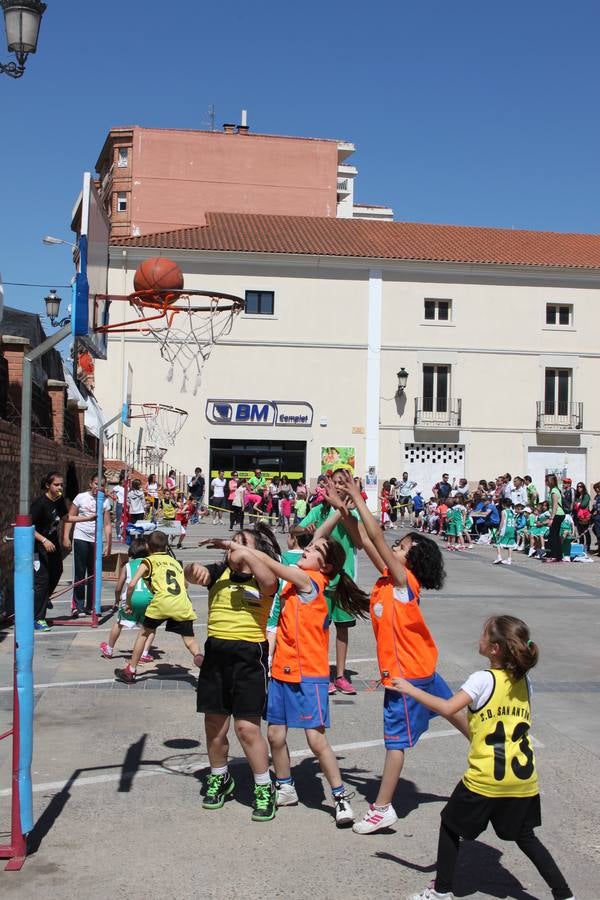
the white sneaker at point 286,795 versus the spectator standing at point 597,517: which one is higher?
the spectator standing at point 597,517

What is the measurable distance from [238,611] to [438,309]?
126ft

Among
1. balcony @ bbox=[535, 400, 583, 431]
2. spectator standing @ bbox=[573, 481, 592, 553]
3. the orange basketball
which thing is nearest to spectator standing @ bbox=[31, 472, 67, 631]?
the orange basketball

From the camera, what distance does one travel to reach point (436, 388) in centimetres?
4278

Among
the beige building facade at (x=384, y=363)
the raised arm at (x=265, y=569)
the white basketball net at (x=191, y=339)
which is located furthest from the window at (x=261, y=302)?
the raised arm at (x=265, y=569)

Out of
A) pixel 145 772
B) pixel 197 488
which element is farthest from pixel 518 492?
pixel 145 772

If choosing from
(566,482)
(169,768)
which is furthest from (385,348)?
(169,768)

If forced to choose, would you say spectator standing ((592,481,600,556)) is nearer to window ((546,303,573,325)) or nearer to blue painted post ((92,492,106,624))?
blue painted post ((92,492,106,624))

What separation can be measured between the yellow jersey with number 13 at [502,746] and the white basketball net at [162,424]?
35644 millimetres

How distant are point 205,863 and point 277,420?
3634 cm

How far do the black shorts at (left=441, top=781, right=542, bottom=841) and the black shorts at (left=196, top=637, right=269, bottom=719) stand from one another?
60.4 inches

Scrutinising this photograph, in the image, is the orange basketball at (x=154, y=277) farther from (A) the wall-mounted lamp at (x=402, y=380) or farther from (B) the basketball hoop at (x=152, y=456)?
(A) the wall-mounted lamp at (x=402, y=380)

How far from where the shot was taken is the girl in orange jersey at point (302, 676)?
228 inches

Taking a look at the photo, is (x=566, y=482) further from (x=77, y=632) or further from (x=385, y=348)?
(x=385, y=348)

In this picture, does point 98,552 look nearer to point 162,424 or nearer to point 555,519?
point 555,519
